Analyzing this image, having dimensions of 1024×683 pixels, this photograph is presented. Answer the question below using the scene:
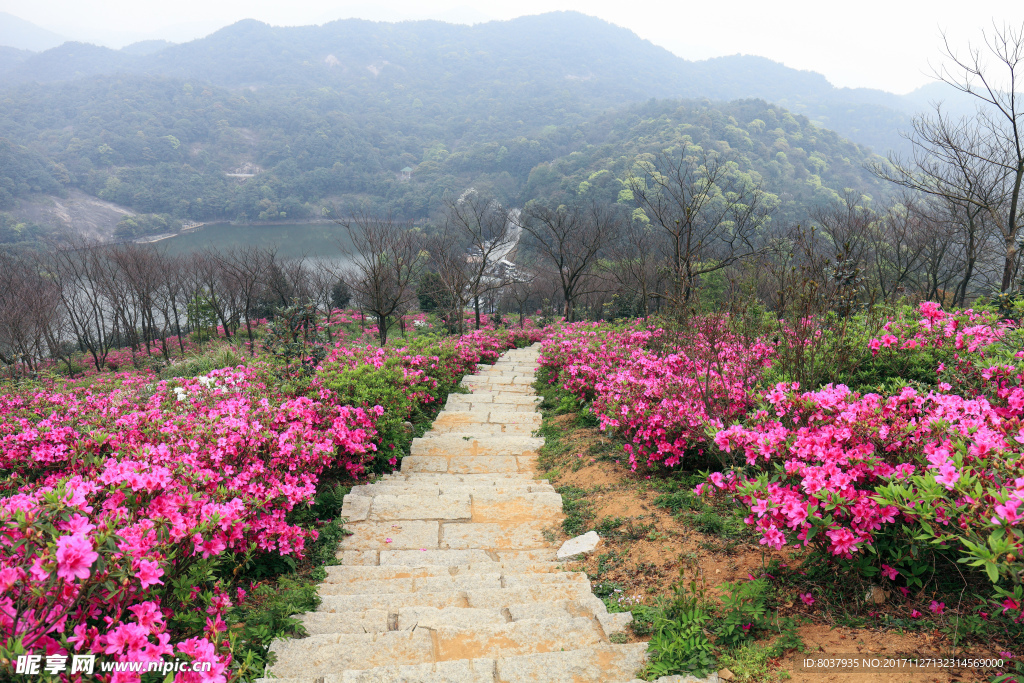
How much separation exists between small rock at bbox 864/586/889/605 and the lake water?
175ft

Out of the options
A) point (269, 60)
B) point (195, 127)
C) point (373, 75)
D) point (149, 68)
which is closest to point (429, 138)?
point (195, 127)

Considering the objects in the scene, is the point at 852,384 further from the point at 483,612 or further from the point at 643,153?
the point at 643,153

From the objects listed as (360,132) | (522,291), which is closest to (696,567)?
(522,291)

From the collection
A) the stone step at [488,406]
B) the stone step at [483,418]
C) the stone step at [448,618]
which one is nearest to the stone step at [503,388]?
the stone step at [488,406]

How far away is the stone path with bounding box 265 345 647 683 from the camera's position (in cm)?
206

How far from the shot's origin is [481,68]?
14125 cm

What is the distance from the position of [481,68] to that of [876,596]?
16053 cm

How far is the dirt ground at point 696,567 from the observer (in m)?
1.88

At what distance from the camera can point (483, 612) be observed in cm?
251

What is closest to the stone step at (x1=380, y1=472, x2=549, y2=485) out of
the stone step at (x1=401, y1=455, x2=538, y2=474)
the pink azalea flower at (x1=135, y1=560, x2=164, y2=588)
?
the stone step at (x1=401, y1=455, x2=538, y2=474)

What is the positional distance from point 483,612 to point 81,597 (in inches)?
65.5

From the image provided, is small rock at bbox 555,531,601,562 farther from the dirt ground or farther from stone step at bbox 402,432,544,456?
stone step at bbox 402,432,544,456

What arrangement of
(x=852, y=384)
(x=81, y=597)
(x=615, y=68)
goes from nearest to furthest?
(x=81, y=597)
(x=852, y=384)
(x=615, y=68)

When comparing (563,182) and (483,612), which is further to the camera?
(563,182)
